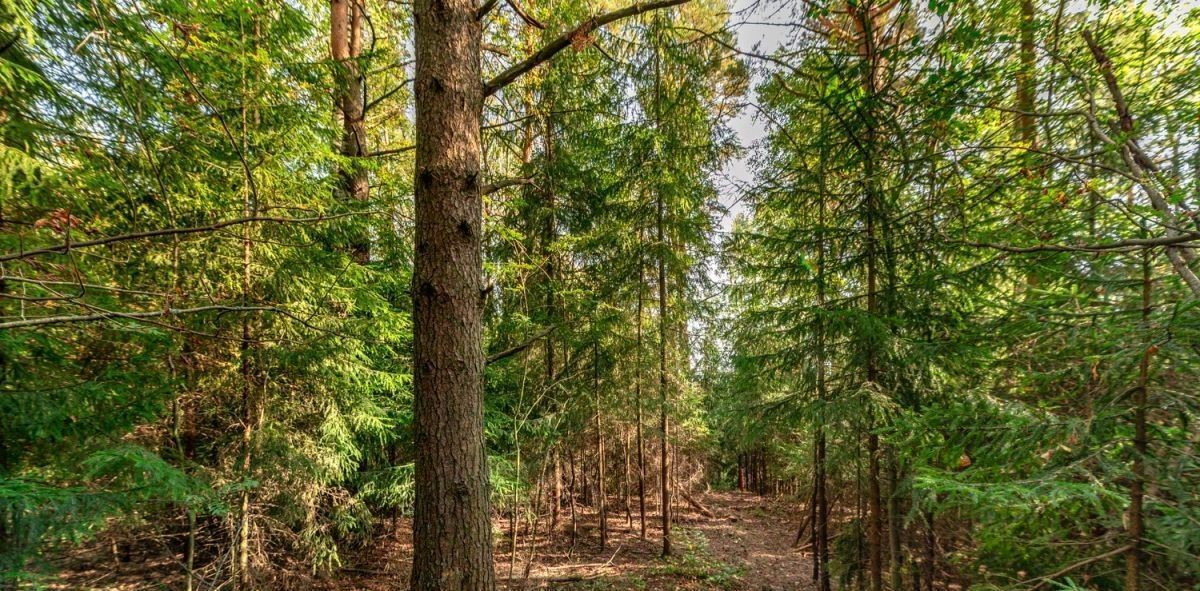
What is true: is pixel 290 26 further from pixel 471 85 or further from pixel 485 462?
pixel 485 462

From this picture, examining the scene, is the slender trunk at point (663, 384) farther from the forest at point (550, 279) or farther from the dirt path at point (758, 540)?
the dirt path at point (758, 540)

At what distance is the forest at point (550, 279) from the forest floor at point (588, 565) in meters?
0.13

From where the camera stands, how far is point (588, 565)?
834 cm

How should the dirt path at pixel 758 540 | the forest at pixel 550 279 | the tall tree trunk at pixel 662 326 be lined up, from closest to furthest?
the forest at pixel 550 279 → the tall tree trunk at pixel 662 326 → the dirt path at pixel 758 540

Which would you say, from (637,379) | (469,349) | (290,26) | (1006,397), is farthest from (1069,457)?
(290,26)

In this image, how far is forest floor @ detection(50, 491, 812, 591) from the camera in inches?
193

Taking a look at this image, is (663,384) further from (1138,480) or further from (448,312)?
(448,312)

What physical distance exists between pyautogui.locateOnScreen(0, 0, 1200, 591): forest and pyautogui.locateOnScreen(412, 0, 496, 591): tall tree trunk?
0.02 metres

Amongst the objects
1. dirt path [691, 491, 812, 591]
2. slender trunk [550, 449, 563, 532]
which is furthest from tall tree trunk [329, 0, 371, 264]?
dirt path [691, 491, 812, 591]

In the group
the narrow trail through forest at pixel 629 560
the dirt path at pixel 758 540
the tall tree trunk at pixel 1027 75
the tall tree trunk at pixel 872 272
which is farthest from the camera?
the dirt path at pixel 758 540

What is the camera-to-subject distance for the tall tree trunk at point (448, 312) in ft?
7.40

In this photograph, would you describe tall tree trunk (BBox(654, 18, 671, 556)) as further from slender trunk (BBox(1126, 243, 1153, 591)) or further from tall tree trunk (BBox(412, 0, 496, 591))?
slender trunk (BBox(1126, 243, 1153, 591))

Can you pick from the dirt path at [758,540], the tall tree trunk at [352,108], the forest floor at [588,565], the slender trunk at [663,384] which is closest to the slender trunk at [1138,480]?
the forest floor at [588,565]

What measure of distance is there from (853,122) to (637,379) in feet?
18.9
